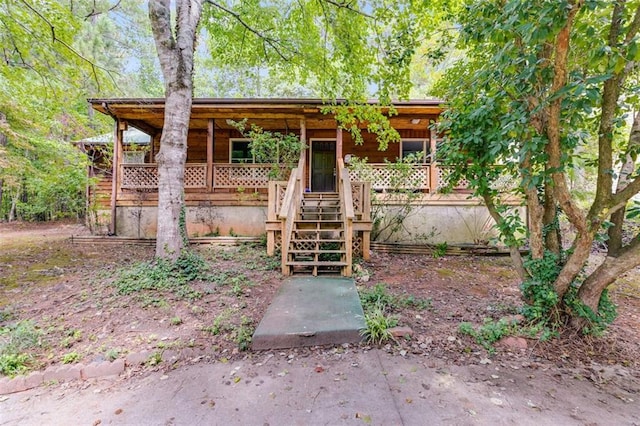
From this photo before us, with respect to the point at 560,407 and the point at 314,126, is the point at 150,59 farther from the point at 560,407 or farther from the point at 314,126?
the point at 560,407

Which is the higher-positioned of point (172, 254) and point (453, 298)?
point (172, 254)

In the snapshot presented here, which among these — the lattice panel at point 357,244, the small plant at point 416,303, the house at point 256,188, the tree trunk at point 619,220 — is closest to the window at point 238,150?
the house at point 256,188

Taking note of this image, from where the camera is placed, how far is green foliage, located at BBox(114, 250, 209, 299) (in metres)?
4.21

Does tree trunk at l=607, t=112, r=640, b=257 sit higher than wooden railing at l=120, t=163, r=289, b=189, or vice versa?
wooden railing at l=120, t=163, r=289, b=189

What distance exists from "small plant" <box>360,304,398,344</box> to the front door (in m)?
8.21

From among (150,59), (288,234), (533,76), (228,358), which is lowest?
(228,358)

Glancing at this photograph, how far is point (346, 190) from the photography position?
5961 millimetres

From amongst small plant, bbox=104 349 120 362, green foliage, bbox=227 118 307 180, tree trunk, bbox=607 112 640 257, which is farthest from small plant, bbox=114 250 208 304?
tree trunk, bbox=607 112 640 257

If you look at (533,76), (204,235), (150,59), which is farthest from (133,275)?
(150,59)

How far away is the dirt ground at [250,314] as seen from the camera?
2.72m

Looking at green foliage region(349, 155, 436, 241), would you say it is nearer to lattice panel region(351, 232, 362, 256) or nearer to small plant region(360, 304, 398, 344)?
lattice panel region(351, 232, 362, 256)

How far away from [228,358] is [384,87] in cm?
554

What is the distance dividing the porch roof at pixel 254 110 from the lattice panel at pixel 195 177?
5.23 ft

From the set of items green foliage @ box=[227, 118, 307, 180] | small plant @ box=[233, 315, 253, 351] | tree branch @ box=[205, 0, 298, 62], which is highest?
tree branch @ box=[205, 0, 298, 62]
